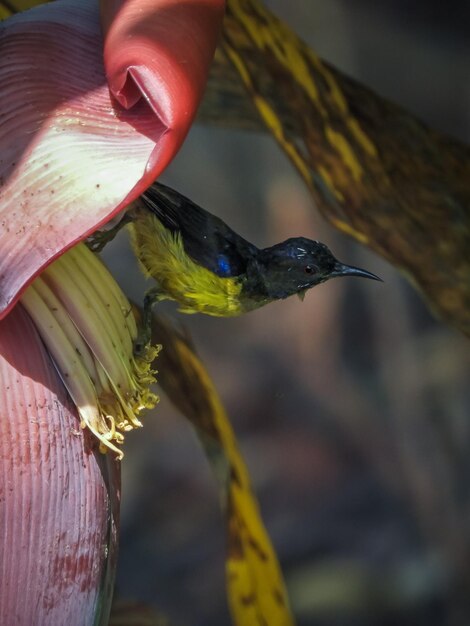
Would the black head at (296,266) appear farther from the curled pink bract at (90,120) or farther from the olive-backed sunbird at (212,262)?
the curled pink bract at (90,120)

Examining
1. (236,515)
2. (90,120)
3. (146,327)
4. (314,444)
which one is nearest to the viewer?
(90,120)

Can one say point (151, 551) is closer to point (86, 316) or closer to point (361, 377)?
point (361, 377)

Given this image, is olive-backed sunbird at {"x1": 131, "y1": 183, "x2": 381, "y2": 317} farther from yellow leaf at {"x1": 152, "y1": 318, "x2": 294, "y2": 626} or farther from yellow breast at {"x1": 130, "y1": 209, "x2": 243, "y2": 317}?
yellow leaf at {"x1": 152, "y1": 318, "x2": 294, "y2": 626}

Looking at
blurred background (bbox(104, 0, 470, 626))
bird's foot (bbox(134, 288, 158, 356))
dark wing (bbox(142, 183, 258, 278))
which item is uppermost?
dark wing (bbox(142, 183, 258, 278))

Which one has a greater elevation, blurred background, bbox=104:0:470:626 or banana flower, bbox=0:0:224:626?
banana flower, bbox=0:0:224:626

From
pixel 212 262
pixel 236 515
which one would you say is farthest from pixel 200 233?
pixel 236 515

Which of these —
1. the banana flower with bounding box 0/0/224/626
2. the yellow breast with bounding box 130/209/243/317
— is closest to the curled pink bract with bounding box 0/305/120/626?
the banana flower with bounding box 0/0/224/626

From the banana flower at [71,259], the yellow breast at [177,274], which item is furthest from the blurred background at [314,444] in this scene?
the banana flower at [71,259]

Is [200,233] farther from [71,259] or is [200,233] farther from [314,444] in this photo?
[314,444]
